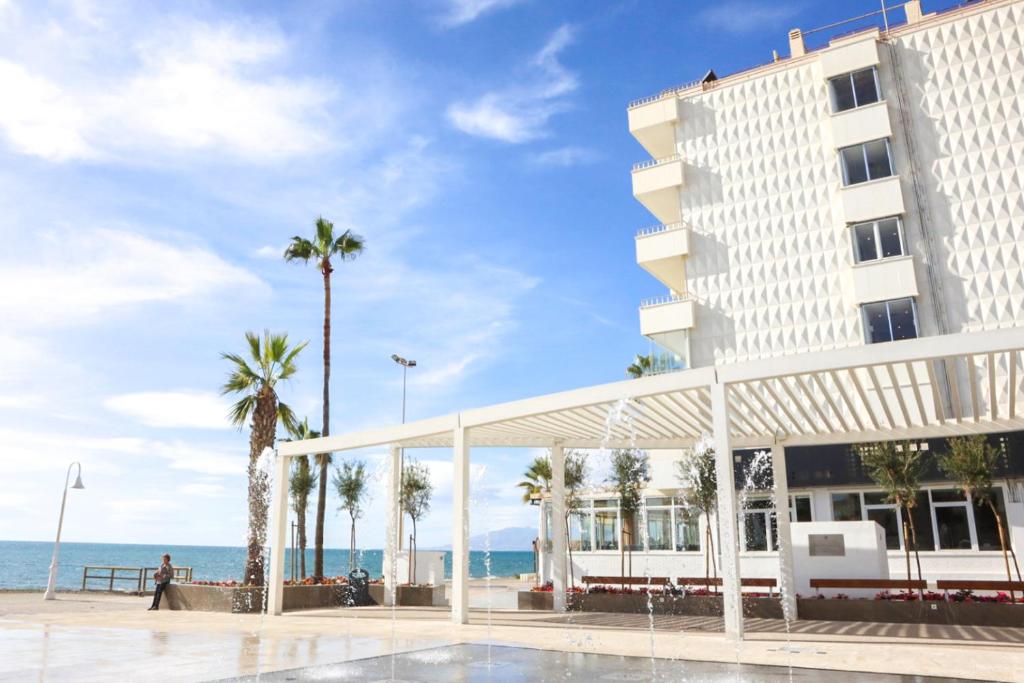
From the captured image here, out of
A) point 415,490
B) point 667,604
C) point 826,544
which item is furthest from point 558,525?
point 415,490

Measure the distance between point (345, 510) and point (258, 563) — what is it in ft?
26.7

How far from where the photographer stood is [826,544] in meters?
17.4

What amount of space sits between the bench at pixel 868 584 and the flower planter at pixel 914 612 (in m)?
0.99

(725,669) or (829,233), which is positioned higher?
(829,233)

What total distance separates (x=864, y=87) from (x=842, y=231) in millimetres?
5077

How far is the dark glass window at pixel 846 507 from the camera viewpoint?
85.4 ft

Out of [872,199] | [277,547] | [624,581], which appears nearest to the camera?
[277,547]

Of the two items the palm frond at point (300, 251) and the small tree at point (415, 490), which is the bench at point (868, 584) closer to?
the small tree at point (415, 490)

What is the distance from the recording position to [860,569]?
16906mm

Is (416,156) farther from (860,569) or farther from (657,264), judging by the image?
(657,264)

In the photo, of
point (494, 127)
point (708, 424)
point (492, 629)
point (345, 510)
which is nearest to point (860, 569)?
point (708, 424)

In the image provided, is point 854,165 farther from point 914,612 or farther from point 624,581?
point 914,612

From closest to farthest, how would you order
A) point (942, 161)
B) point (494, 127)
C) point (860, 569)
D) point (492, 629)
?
point (492, 629) → point (494, 127) → point (860, 569) → point (942, 161)

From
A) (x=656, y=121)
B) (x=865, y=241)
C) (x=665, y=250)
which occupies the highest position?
(x=656, y=121)
